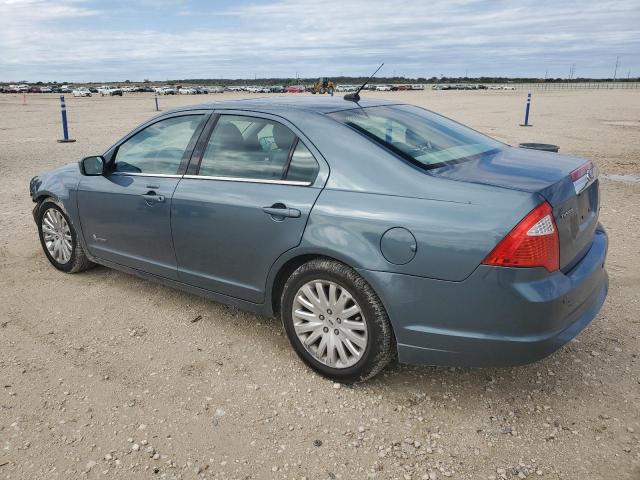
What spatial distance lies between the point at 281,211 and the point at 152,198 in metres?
1.24

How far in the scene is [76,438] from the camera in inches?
110

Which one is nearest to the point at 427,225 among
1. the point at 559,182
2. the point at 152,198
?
the point at 559,182

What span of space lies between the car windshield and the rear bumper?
72 cm

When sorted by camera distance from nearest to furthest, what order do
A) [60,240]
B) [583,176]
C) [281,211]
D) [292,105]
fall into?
1. [583,176]
2. [281,211]
3. [292,105]
4. [60,240]

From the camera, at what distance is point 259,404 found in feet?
10.1

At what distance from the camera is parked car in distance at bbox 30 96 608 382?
260 centimetres

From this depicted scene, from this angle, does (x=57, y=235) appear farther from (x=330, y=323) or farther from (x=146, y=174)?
(x=330, y=323)

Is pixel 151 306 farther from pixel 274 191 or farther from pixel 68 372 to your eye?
pixel 274 191

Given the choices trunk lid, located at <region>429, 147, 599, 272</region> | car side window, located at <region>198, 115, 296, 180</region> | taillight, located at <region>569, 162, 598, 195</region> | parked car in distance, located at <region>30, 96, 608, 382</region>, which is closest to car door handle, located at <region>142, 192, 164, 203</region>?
parked car in distance, located at <region>30, 96, 608, 382</region>

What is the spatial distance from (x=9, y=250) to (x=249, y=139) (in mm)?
3697

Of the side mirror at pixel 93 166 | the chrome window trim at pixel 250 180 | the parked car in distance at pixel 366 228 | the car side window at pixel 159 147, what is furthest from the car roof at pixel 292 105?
the side mirror at pixel 93 166

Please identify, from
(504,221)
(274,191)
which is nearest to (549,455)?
(504,221)

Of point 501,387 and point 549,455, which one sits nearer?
point 549,455

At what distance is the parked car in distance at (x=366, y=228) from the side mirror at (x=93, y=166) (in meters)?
0.21
